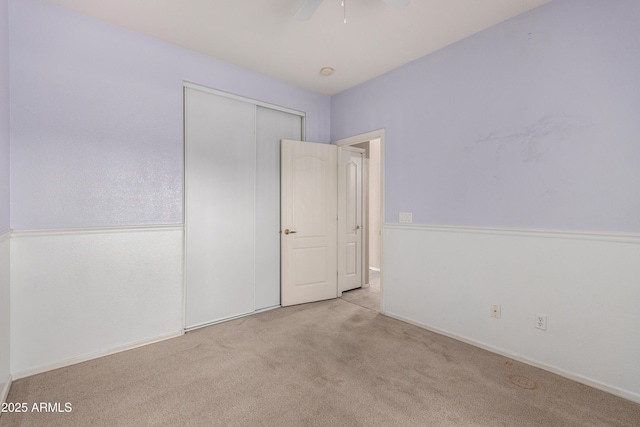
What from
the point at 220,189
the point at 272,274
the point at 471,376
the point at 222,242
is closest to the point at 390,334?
the point at 471,376

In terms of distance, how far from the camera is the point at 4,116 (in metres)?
2.04

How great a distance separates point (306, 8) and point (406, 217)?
2.17 meters

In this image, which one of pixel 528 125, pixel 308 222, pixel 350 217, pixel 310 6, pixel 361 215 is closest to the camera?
pixel 310 6

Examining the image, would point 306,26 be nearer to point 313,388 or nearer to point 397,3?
point 397,3

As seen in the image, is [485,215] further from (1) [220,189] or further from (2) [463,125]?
(1) [220,189]

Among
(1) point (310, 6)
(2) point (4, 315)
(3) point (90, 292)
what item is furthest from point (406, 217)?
(2) point (4, 315)

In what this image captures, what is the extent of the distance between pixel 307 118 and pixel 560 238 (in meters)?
3.04

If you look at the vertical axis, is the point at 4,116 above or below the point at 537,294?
above

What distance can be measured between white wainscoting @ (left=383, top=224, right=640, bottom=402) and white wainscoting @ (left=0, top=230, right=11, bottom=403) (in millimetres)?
3261

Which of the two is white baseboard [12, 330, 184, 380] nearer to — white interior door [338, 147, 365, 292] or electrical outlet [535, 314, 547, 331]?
white interior door [338, 147, 365, 292]

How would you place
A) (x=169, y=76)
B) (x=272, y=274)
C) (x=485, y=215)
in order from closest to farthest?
(x=485, y=215), (x=169, y=76), (x=272, y=274)

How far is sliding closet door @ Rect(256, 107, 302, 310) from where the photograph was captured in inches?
141

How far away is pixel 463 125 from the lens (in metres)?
2.83

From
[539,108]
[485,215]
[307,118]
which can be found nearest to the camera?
[539,108]
